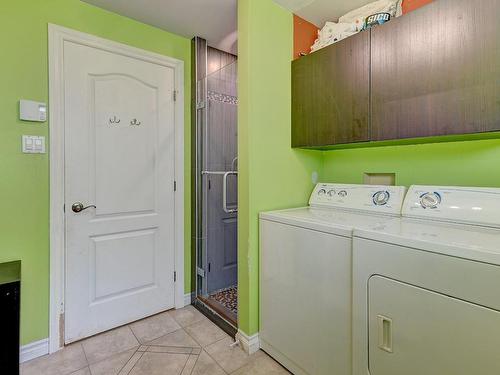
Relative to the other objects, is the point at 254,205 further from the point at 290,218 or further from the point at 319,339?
the point at 319,339

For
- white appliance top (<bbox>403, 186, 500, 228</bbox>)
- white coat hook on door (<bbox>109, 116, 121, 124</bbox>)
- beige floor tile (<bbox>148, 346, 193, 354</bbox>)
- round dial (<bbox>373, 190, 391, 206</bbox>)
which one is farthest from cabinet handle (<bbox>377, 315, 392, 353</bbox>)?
white coat hook on door (<bbox>109, 116, 121, 124</bbox>)

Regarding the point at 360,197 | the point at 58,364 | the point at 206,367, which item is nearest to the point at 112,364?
the point at 58,364

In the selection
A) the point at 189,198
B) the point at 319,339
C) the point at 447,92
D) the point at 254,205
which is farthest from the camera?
the point at 189,198

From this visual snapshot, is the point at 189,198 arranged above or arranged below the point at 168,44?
below

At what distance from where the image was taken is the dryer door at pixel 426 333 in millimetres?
895

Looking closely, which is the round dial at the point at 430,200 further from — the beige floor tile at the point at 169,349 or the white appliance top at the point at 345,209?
the beige floor tile at the point at 169,349

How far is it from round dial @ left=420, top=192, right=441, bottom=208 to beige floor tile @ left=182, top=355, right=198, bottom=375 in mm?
1639

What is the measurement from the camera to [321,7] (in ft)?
6.12

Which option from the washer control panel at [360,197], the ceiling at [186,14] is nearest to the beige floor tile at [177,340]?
the washer control panel at [360,197]

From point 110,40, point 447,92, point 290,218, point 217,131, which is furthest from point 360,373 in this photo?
point 110,40

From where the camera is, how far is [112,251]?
2018 mm

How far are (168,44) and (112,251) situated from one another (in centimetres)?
172

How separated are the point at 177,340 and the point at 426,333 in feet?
5.13

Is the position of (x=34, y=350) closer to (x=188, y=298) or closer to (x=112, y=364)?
(x=112, y=364)
